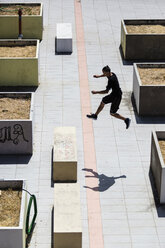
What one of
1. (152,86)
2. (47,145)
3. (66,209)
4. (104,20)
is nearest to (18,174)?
(47,145)

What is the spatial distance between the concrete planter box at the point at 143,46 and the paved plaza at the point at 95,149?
531 millimetres

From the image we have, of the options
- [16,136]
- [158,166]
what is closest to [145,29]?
[16,136]

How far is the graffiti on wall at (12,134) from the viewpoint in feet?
57.8

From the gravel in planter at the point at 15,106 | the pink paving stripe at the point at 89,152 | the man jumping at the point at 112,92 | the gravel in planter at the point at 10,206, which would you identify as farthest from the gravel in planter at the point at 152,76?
the gravel in planter at the point at 10,206

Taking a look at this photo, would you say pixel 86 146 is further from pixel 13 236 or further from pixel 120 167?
pixel 13 236

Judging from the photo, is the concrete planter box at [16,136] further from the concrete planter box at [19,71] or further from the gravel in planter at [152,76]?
the gravel in planter at [152,76]

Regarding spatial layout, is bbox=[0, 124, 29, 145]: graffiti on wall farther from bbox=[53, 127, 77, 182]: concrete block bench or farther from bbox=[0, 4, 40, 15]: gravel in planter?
bbox=[0, 4, 40, 15]: gravel in planter

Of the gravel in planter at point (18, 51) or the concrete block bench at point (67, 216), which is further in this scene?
the gravel in planter at point (18, 51)

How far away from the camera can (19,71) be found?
21.7m

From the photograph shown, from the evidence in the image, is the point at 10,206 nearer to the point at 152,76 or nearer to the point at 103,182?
the point at 103,182

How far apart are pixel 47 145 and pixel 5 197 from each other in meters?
4.29

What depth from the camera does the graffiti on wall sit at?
1762 cm

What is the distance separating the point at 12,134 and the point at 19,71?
14.6 feet

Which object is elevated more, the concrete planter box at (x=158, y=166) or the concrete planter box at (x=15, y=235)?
the concrete planter box at (x=15, y=235)
